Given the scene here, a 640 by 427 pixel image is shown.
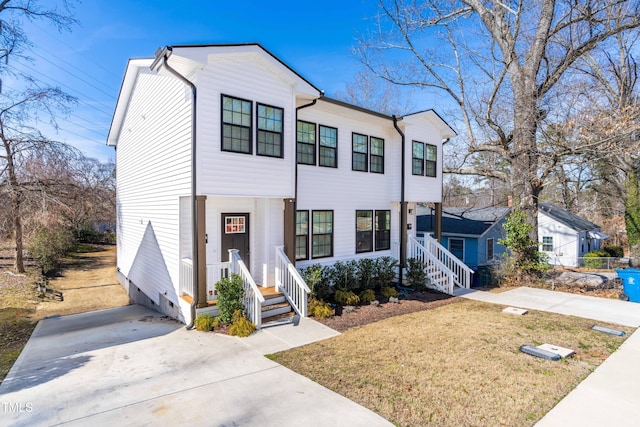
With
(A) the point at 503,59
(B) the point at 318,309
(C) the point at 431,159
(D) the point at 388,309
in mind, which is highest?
(A) the point at 503,59

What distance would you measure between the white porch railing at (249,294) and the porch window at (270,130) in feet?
8.91

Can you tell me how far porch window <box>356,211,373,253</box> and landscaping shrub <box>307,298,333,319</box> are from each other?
335 centimetres

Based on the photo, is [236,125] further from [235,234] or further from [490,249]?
[490,249]

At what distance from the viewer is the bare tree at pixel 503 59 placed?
13.1 m

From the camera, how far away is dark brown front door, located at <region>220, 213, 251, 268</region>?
9195mm

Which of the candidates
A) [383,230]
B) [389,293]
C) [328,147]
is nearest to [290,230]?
[328,147]

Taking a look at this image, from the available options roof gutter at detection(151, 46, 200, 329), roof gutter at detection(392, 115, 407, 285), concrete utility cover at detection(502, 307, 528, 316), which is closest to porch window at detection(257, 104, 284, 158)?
roof gutter at detection(151, 46, 200, 329)

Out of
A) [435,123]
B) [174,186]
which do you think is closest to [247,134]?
[174,186]

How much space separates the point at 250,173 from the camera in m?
8.30

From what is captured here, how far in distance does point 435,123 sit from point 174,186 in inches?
385

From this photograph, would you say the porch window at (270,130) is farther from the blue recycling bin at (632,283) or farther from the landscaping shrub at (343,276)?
the blue recycling bin at (632,283)

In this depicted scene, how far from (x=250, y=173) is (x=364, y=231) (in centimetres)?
508

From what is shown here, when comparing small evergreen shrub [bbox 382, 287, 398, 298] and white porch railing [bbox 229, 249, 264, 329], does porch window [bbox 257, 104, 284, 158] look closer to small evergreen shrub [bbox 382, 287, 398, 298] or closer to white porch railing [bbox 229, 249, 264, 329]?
white porch railing [bbox 229, 249, 264, 329]

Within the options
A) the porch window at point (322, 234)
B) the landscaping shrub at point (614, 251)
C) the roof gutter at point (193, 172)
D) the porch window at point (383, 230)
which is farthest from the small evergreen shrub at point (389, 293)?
the landscaping shrub at point (614, 251)
